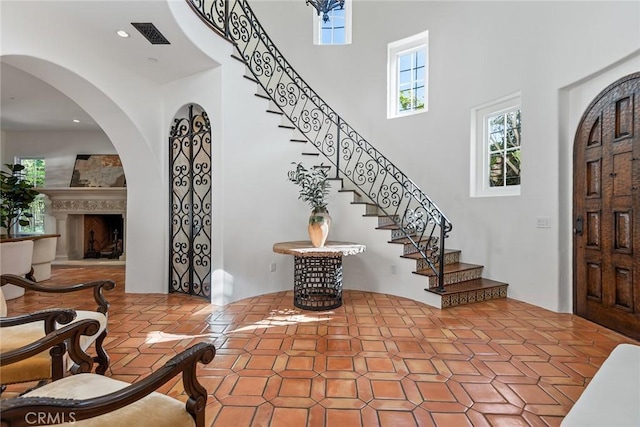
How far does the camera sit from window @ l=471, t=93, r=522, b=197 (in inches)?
163

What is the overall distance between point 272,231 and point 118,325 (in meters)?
1.92

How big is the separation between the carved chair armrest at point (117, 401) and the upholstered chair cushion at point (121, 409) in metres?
0.05

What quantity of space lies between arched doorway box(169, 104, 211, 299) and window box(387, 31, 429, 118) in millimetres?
3271

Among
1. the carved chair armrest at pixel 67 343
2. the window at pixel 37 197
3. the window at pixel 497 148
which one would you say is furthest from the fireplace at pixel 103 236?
the window at pixel 497 148

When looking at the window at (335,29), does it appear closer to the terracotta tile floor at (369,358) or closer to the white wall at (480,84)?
the white wall at (480,84)

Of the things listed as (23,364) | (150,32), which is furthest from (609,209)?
(150,32)

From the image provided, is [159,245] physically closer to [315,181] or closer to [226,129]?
[226,129]

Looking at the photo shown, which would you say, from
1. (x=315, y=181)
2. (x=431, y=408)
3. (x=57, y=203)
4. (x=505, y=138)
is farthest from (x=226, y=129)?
(x=57, y=203)

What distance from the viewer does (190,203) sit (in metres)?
4.10

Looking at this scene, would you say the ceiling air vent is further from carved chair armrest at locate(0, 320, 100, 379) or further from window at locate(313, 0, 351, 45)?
window at locate(313, 0, 351, 45)

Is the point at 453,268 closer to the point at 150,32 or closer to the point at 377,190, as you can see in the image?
the point at 377,190

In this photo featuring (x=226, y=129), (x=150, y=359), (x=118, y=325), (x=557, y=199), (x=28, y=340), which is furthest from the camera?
(x=226, y=129)

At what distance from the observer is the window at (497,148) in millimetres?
4129

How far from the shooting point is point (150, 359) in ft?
7.63
